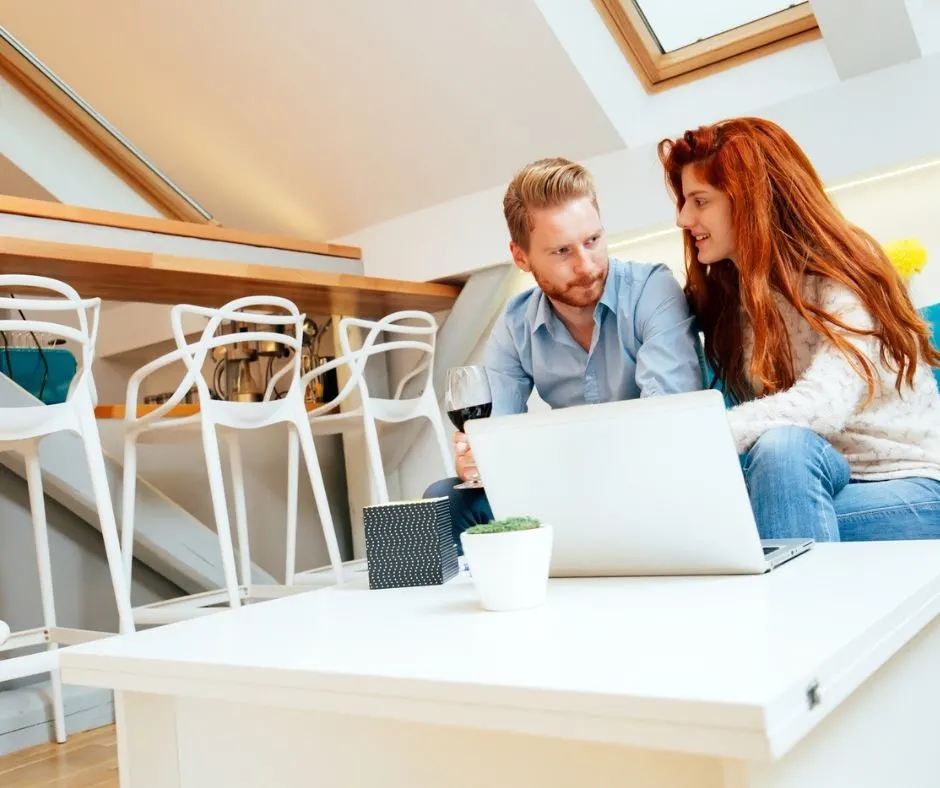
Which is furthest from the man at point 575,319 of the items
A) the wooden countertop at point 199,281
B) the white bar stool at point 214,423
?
the wooden countertop at point 199,281

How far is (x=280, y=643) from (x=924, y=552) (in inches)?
25.1

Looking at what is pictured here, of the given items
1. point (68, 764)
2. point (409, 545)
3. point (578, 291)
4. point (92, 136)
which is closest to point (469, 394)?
point (409, 545)

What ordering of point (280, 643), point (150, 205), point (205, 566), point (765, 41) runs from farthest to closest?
point (150, 205) → point (205, 566) → point (765, 41) → point (280, 643)

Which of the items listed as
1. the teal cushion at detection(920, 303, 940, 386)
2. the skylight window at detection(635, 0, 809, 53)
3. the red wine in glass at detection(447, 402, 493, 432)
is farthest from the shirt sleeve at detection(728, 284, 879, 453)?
the skylight window at detection(635, 0, 809, 53)

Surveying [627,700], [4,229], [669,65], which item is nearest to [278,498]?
[4,229]

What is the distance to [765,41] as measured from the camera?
2.98 meters

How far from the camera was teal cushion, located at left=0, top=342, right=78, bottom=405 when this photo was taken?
3256 mm

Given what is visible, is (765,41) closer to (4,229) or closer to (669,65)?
(669,65)

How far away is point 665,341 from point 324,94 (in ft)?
6.58

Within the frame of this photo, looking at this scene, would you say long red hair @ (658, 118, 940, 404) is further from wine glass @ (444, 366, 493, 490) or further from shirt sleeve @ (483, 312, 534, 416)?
wine glass @ (444, 366, 493, 490)

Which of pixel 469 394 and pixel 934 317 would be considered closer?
pixel 469 394

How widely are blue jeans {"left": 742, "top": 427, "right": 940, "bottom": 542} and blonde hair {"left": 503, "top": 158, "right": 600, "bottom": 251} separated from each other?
Answer: 684 millimetres

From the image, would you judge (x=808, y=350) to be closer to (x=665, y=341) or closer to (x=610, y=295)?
(x=665, y=341)

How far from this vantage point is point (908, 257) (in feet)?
8.51
